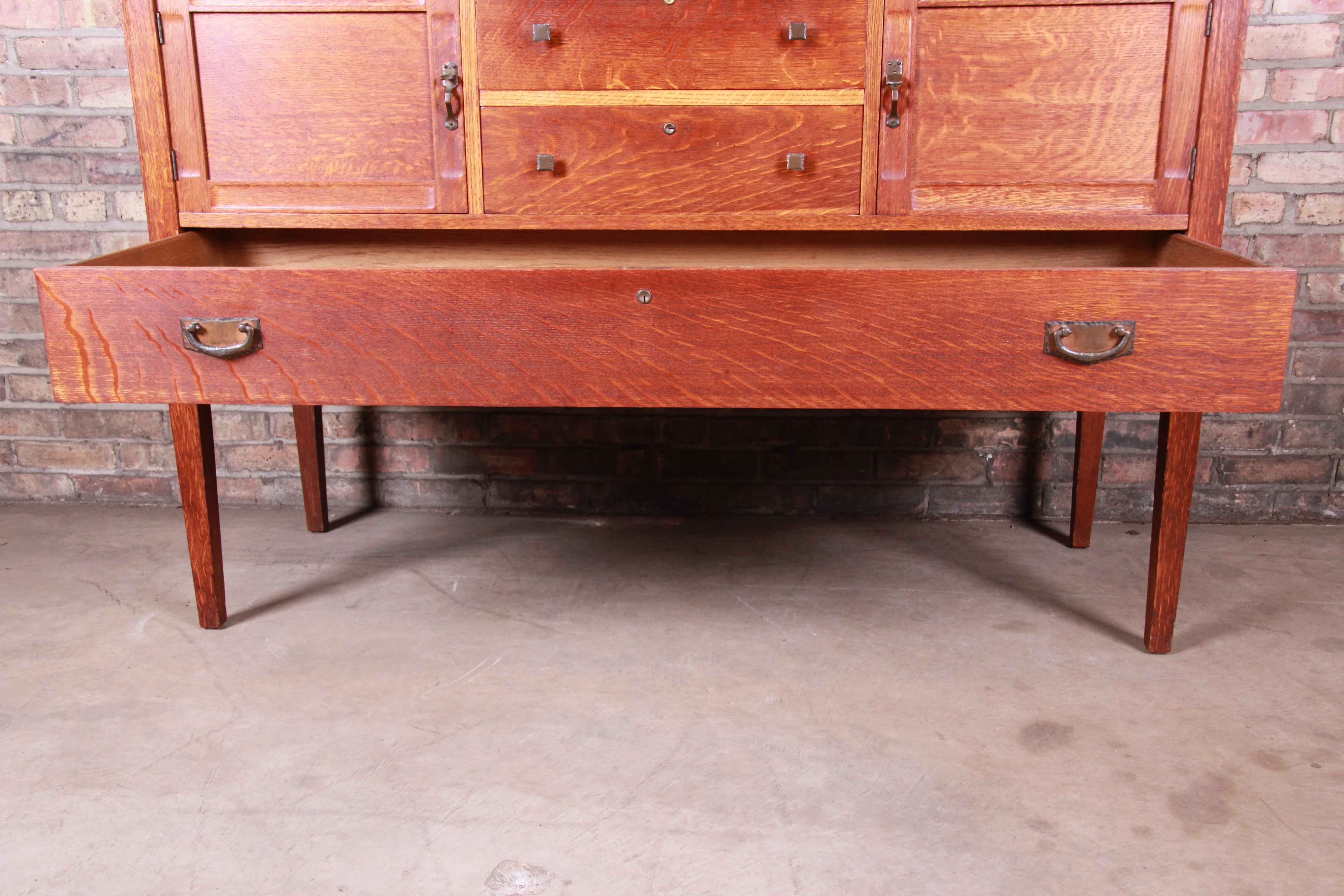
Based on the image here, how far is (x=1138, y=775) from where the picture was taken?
1.32m

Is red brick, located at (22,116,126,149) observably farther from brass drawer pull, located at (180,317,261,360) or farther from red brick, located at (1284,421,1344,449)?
red brick, located at (1284,421,1344,449)

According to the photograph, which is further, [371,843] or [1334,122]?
[1334,122]

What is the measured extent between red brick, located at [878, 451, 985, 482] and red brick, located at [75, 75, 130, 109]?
1.99m

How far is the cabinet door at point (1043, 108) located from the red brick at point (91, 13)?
179cm

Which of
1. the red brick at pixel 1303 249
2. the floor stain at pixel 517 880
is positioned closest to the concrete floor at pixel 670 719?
the floor stain at pixel 517 880

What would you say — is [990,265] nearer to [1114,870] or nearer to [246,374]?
[1114,870]

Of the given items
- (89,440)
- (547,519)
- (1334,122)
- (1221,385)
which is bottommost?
(547,519)

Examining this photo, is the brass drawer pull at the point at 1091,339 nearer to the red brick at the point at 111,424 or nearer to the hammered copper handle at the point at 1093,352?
the hammered copper handle at the point at 1093,352

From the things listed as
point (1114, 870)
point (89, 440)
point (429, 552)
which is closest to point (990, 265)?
point (1114, 870)

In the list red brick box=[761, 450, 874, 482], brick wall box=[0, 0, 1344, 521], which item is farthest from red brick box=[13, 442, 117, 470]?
red brick box=[761, 450, 874, 482]

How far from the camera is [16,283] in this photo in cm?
240

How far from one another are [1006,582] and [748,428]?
2.35 feet

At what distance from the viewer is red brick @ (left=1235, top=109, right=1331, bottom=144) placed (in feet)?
7.13

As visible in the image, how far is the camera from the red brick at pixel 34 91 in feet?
7.53
